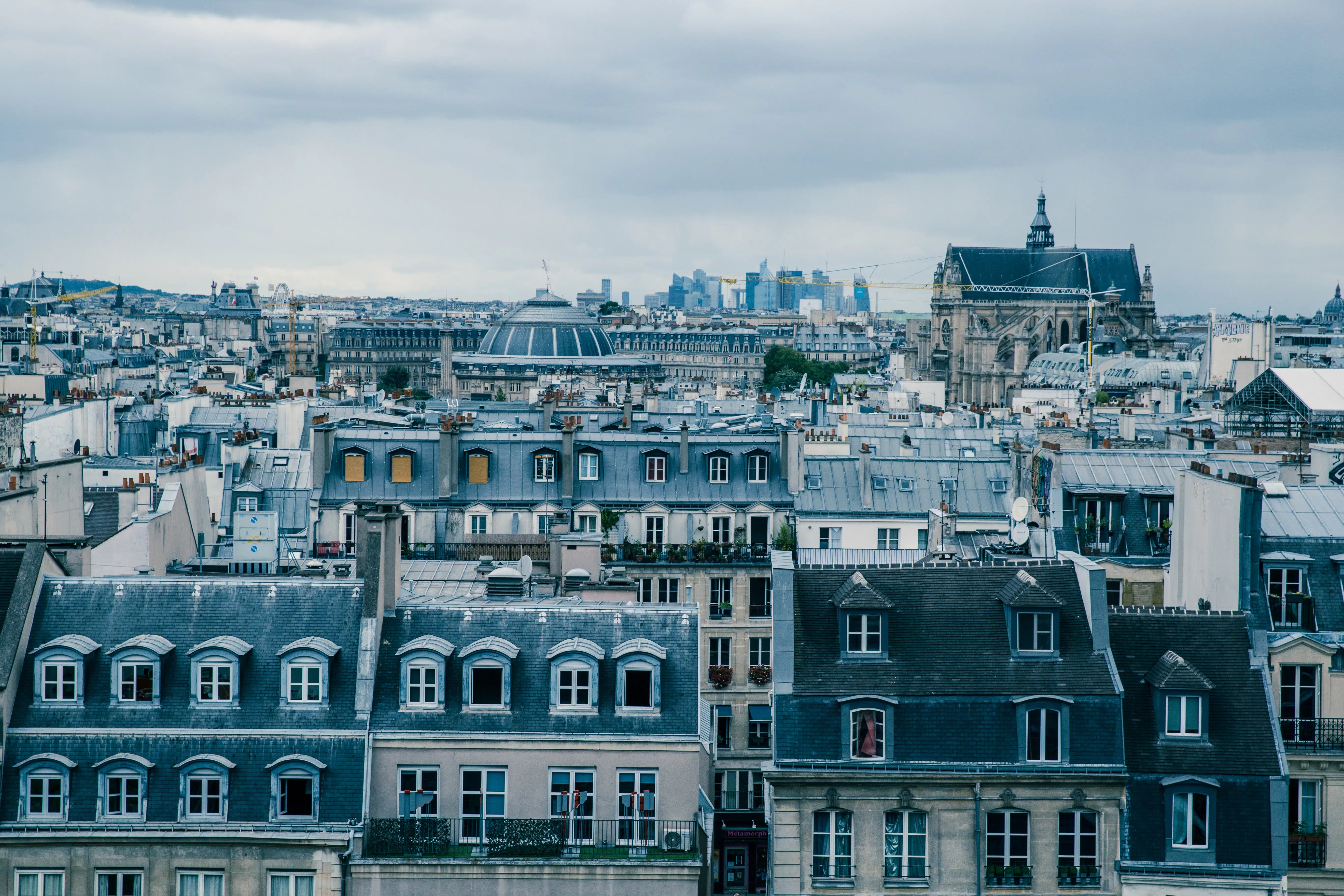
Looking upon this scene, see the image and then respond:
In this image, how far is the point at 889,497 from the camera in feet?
195

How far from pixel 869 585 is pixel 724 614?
2360 cm

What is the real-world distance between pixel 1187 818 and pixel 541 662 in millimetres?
11604

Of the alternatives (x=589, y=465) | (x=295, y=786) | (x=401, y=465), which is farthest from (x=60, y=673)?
(x=589, y=465)

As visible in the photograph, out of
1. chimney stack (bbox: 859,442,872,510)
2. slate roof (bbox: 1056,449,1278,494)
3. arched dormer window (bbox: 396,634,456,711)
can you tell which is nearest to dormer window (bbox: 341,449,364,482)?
chimney stack (bbox: 859,442,872,510)

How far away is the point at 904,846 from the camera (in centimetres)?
3169

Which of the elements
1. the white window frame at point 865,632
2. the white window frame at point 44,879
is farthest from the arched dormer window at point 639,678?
the white window frame at point 44,879

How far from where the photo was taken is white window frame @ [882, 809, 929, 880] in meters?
31.7

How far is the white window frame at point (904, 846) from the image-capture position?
1246 inches

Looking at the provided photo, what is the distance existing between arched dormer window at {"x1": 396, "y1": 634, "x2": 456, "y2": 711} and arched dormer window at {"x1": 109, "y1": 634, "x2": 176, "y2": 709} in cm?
427

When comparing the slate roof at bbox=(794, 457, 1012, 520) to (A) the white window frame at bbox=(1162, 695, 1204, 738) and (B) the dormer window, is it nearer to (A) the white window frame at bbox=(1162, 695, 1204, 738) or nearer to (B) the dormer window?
(B) the dormer window

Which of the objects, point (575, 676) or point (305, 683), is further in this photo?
point (575, 676)

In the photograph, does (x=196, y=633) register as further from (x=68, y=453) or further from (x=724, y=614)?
(x=68, y=453)

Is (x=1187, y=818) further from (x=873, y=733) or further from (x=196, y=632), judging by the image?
(x=196, y=632)

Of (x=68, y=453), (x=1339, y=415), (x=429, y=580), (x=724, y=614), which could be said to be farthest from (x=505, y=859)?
(x=1339, y=415)
